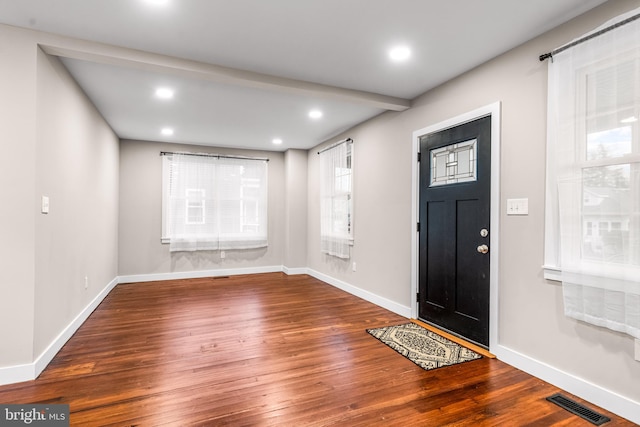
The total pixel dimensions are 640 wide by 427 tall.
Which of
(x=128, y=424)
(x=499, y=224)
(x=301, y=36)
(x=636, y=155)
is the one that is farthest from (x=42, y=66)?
(x=636, y=155)

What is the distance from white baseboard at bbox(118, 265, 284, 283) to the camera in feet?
19.4

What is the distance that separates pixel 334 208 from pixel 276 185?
184cm

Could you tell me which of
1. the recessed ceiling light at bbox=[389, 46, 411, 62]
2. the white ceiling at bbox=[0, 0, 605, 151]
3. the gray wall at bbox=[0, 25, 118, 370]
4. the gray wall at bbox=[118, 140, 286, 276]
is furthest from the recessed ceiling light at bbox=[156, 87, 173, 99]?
the gray wall at bbox=[118, 140, 286, 276]

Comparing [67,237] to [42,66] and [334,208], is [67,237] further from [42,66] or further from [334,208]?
[334,208]

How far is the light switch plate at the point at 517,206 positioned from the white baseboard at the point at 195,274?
16.4 feet

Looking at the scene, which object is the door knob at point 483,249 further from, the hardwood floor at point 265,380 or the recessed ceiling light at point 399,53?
the recessed ceiling light at point 399,53

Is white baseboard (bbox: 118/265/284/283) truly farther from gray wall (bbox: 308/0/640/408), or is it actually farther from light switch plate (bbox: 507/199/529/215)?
light switch plate (bbox: 507/199/529/215)

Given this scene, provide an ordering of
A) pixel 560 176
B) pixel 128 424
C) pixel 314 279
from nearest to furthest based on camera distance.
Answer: pixel 128 424 → pixel 560 176 → pixel 314 279

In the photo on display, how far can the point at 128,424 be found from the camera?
188 centimetres

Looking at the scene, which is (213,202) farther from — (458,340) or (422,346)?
(458,340)

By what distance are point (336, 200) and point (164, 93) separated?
294 cm

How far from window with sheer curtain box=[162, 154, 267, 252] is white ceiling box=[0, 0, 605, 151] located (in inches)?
83.9

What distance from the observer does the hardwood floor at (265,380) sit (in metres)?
1.98

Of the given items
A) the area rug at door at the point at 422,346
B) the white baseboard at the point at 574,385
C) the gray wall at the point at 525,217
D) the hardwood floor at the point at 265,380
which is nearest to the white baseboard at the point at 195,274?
the hardwood floor at the point at 265,380
